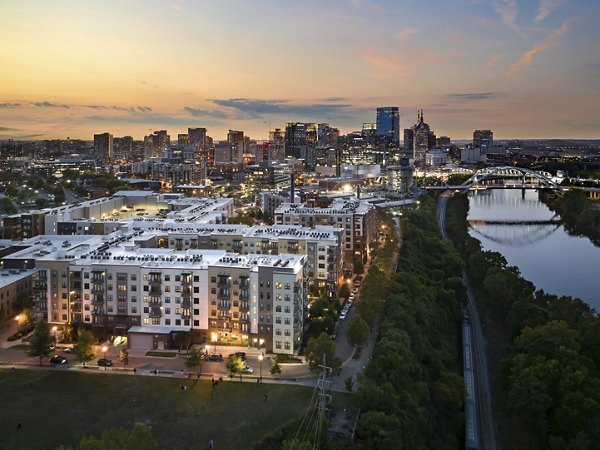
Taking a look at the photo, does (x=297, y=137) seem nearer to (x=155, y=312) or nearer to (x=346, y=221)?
(x=346, y=221)

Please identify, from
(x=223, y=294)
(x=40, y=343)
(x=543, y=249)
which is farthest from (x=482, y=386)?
(x=543, y=249)

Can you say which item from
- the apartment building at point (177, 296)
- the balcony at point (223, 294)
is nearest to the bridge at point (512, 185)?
the apartment building at point (177, 296)

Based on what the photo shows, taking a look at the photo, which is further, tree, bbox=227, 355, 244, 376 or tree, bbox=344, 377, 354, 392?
tree, bbox=227, 355, 244, 376

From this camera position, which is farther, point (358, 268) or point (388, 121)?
point (388, 121)

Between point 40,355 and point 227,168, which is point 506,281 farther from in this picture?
point 227,168

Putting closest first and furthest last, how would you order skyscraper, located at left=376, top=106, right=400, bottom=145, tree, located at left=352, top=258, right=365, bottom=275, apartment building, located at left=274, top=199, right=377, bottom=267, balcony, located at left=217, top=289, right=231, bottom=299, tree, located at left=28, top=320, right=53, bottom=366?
1. tree, located at left=28, top=320, right=53, bottom=366
2. balcony, located at left=217, top=289, right=231, bottom=299
3. tree, located at left=352, top=258, right=365, bottom=275
4. apartment building, located at left=274, top=199, right=377, bottom=267
5. skyscraper, located at left=376, top=106, right=400, bottom=145

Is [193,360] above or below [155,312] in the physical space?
below

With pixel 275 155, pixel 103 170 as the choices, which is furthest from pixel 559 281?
pixel 275 155

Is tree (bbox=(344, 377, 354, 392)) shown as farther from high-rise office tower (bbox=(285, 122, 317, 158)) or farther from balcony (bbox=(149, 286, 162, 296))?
high-rise office tower (bbox=(285, 122, 317, 158))

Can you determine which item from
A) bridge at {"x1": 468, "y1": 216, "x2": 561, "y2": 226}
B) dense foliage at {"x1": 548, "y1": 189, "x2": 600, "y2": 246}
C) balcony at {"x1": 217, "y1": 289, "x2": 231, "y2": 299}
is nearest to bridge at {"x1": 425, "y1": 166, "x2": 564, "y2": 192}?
dense foliage at {"x1": 548, "y1": 189, "x2": 600, "y2": 246}
